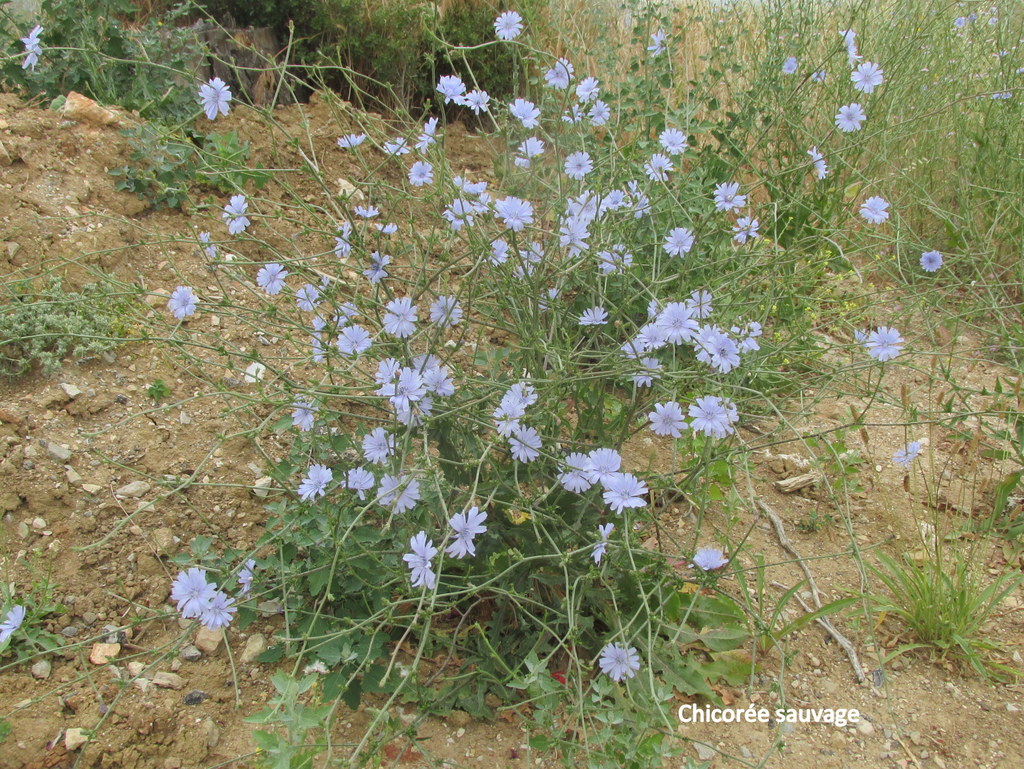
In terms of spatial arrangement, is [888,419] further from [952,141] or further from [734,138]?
[952,141]

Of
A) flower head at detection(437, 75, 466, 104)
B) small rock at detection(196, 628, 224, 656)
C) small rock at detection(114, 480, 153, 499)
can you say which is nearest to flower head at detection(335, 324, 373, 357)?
flower head at detection(437, 75, 466, 104)

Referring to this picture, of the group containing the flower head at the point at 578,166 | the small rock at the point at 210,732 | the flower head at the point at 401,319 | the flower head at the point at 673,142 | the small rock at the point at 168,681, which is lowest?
the small rock at the point at 210,732

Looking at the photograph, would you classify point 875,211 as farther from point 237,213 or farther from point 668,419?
point 237,213

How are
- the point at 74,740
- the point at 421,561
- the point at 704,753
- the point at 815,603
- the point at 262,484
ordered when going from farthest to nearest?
the point at 262,484
the point at 815,603
the point at 704,753
the point at 74,740
the point at 421,561

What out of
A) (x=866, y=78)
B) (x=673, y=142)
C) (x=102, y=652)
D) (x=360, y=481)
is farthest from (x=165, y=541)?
(x=866, y=78)

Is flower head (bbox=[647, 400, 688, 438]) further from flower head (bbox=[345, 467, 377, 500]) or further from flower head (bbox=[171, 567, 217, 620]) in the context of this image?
flower head (bbox=[171, 567, 217, 620])

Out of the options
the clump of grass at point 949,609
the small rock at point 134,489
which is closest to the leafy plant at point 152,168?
the small rock at point 134,489

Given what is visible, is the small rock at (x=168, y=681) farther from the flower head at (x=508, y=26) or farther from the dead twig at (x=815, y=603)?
the flower head at (x=508, y=26)
